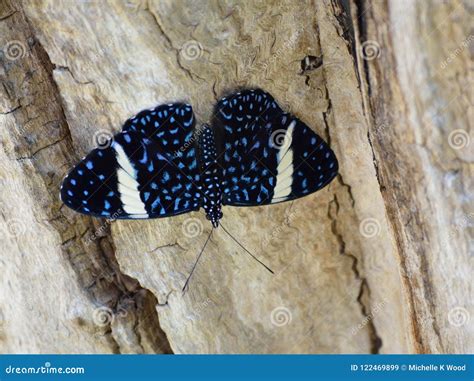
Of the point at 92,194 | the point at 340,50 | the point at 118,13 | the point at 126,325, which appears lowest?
the point at 126,325

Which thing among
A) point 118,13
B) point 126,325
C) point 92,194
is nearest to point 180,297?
point 126,325

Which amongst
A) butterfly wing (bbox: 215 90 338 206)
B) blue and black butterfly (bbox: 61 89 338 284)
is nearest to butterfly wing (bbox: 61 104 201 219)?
blue and black butterfly (bbox: 61 89 338 284)

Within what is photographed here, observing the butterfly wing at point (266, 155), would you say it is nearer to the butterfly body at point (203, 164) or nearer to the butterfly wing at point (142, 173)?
the butterfly body at point (203, 164)

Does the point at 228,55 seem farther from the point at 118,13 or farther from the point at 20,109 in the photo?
the point at 20,109

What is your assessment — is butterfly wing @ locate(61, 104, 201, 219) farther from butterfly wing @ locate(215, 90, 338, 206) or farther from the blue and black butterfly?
butterfly wing @ locate(215, 90, 338, 206)

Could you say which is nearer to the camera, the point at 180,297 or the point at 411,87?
the point at 411,87

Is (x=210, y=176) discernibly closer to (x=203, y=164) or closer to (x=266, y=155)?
(x=203, y=164)
